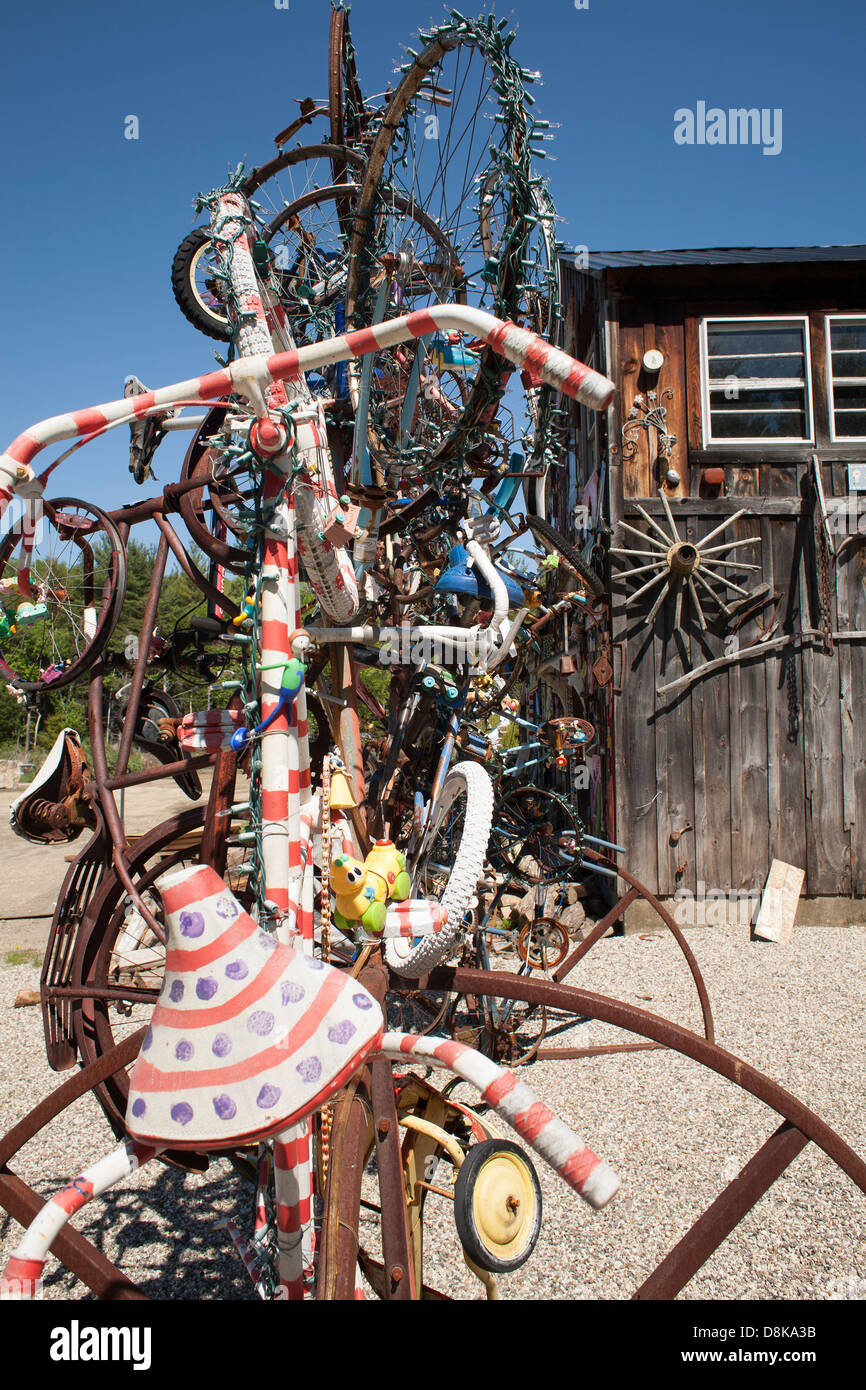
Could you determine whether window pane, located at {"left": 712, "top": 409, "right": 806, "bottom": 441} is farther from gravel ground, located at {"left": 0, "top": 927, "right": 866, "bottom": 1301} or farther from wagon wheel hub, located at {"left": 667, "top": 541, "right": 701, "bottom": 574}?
gravel ground, located at {"left": 0, "top": 927, "right": 866, "bottom": 1301}

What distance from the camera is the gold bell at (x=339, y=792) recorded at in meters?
2.80

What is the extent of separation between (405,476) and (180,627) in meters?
1.61

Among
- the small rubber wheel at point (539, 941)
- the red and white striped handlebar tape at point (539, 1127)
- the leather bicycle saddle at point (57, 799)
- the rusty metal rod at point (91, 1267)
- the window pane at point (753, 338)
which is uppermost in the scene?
the window pane at point (753, 338)

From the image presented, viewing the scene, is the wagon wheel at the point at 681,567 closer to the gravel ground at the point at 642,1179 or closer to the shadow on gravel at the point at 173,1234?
the gravel ground at the point at 642,1179

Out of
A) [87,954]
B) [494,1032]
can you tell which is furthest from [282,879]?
[494,1032]

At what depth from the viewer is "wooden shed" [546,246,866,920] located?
7141 millimetres

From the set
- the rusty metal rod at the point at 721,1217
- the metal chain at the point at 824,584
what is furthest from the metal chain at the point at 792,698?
the rusty metal rod at the point at 721,1217

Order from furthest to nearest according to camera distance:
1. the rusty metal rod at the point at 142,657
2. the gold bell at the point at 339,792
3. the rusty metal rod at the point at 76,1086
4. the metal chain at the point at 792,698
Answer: the metal chain at the point at 792,698 → the rusty metal rod at the point at 142,657 → the gold bell at the point at 339,792 → the rusty metal rod at the point at 76,1086

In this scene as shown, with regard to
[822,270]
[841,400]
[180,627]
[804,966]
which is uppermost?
[822,270]

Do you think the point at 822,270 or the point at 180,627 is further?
the point at 822,270

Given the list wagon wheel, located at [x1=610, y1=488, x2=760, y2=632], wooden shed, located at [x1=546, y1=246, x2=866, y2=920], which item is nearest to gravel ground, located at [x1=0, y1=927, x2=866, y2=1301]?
wooden shed, located at [x1=546, y1=246, x2=866, y2=920]

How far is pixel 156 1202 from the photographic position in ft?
11.3

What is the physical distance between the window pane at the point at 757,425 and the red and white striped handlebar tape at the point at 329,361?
646 centimetres

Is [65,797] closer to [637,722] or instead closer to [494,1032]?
[494,1032]
